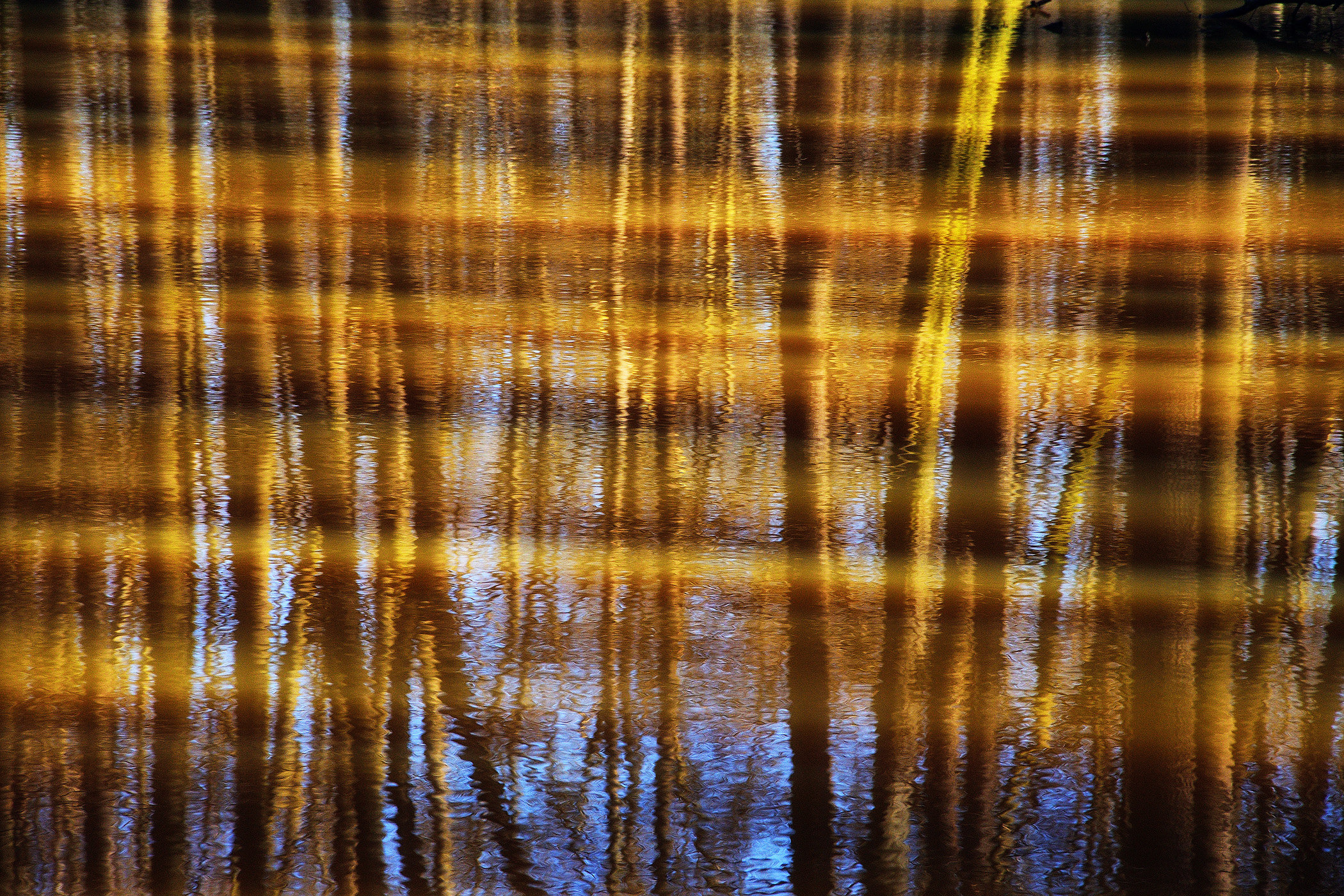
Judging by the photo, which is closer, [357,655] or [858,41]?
[357,655]

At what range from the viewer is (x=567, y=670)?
1.29 metres

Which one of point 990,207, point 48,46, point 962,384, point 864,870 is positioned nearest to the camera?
point 864,870

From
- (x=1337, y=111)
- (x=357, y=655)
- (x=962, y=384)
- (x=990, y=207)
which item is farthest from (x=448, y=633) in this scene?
(x=1337, y=111)

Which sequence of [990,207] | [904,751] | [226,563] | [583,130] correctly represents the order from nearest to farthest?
[904,751] < [226,563] < [990,207] < [583,130]

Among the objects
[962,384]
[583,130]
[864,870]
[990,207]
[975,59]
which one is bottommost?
[864,870]

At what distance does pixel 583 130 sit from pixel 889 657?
2055 mm

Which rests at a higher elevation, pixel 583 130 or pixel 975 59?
pixel 975 59

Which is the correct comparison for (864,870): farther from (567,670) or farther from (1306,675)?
(1306,675)

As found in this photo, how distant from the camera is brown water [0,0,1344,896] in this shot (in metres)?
1.10

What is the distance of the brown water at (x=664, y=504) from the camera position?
3.61ft

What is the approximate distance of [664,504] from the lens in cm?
160

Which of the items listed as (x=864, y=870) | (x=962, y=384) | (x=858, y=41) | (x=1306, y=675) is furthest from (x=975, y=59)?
Result: (x=864, y=870)

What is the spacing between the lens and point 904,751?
1184 mm

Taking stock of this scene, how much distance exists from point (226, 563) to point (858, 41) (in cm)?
330
